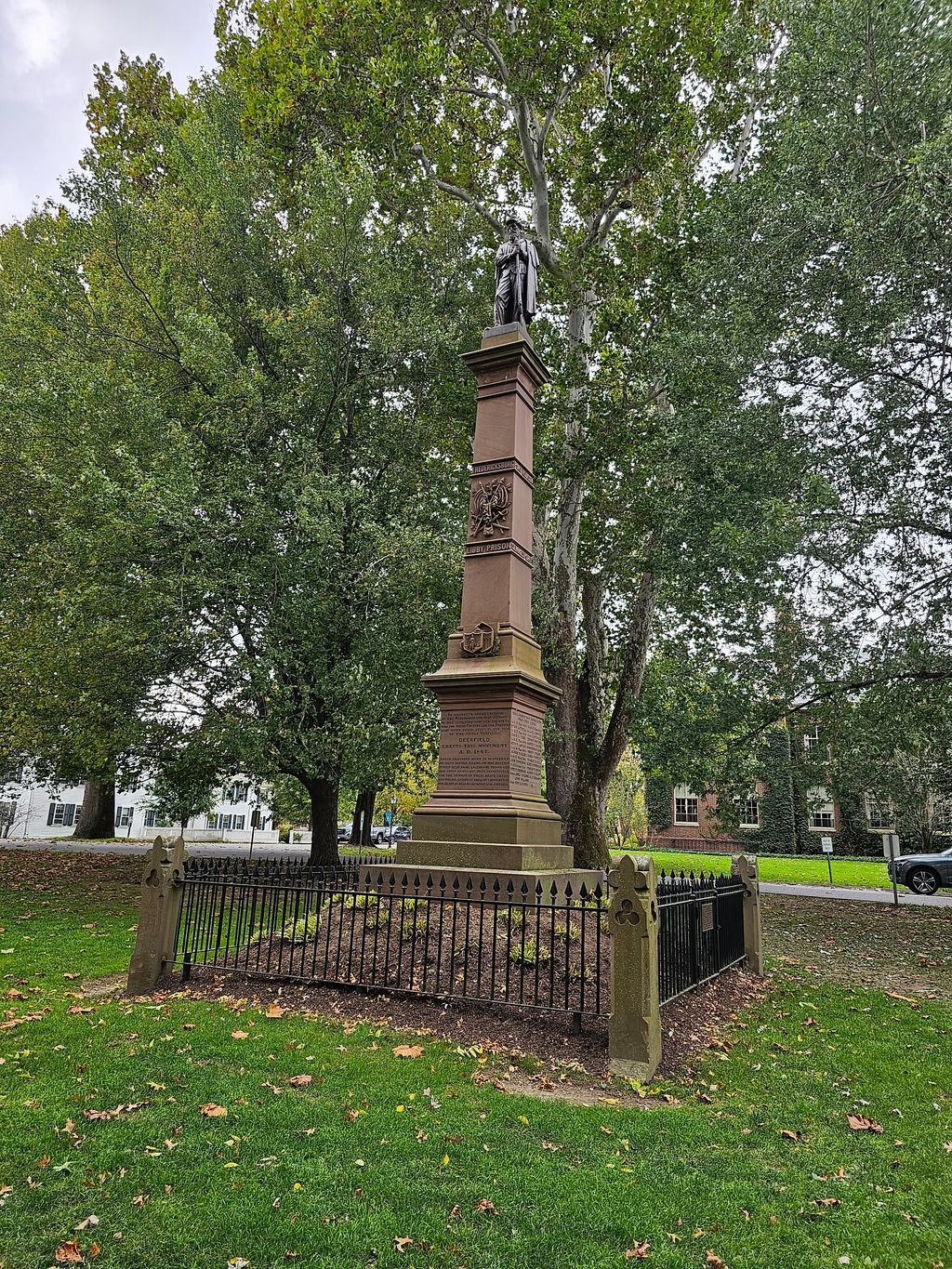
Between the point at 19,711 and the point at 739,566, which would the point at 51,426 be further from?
the point at 739,566

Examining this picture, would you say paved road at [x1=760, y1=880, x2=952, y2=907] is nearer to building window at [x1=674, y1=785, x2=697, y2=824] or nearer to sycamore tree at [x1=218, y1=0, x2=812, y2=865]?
sycamore tree at [x1=218, y1=0, x2=812, y2=865]

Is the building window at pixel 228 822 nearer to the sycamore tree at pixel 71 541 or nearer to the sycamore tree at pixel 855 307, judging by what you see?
the sycamore tree at pixel 71 541

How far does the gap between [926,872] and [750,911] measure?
15.8m

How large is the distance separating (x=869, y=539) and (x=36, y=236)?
84.1ft

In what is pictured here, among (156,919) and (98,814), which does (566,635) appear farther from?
(98,814)

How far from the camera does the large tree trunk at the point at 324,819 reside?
17453 mm

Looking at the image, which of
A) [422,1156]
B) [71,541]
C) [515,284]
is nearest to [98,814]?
[71,541]

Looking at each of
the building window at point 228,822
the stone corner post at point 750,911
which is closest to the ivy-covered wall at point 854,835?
the stone corner post at point 750,911

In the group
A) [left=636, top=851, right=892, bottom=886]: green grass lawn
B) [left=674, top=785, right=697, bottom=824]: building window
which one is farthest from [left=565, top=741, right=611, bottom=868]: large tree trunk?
[left=674, top=785, right=697, bottom=824]: building window

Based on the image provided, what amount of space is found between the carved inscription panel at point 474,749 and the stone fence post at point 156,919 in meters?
3.19

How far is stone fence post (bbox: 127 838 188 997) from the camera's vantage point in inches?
305

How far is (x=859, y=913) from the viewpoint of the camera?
16359mm

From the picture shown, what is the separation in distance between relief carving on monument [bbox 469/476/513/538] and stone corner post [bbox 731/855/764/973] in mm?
5304

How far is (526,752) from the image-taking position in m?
9.76
